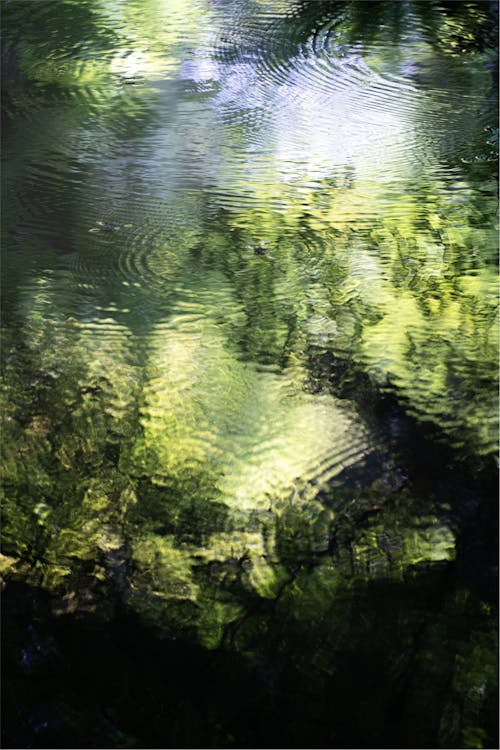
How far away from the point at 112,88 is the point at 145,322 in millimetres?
641

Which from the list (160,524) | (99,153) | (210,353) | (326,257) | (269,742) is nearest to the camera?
(269,742)

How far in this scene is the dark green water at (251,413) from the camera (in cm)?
66

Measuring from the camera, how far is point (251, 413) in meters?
0.82

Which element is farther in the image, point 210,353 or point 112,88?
point 112,88

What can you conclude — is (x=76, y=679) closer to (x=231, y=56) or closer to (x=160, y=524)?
(x=160, y=524)

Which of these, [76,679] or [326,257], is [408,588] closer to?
[76,679]

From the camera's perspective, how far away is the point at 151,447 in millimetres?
792

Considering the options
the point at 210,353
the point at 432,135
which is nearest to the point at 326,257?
the point at 210,353

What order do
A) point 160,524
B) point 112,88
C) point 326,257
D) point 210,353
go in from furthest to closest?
1. point 112,88
2. point 326,257
3. point 210,353
4. point 160,524

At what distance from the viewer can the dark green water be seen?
2.17 feet

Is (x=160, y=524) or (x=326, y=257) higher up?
(x=326, y=257)

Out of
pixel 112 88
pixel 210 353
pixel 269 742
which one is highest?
pixel 112 88

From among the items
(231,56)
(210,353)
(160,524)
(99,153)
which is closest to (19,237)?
(99,153)

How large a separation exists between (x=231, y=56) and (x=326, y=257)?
61cm
